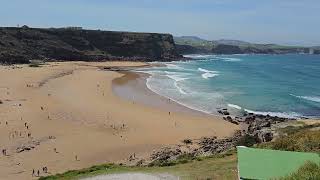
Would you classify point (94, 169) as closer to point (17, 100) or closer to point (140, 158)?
point (140, 158)

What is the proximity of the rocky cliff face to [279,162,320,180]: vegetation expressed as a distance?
8533cm

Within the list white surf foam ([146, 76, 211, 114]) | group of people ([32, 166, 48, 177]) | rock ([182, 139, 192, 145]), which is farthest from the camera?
white surf foam ([146, 76, 211, 114])

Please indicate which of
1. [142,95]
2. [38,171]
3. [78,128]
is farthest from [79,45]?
[38,171]

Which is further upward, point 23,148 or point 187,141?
point 23,148

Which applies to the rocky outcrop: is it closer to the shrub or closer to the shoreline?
the shoreline

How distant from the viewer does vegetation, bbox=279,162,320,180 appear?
407 inches

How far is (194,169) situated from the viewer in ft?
63.3

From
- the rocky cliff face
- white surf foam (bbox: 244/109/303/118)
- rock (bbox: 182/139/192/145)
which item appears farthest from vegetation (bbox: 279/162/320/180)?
the rocky cliff face

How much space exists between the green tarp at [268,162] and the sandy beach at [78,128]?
49.2ft

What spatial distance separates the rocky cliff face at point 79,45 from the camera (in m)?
101

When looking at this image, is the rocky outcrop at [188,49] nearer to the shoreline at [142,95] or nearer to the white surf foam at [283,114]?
the shoreline at [142,95]

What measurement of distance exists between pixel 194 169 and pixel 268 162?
7.28 m

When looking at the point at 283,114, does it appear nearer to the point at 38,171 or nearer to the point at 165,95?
the point at 165,95

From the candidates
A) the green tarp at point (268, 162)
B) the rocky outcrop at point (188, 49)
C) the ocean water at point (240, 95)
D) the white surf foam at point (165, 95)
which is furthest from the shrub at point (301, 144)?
the rocky outcrop at point (188, 49)
